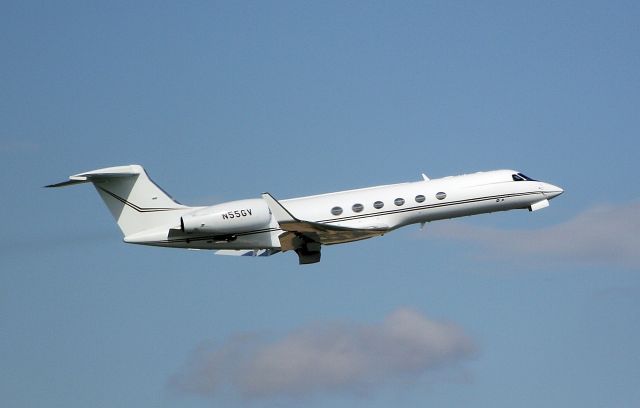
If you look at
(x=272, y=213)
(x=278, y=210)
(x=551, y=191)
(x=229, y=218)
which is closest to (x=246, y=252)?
(x=229, y=218)

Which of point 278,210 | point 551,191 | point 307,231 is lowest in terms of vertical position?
point 307,231

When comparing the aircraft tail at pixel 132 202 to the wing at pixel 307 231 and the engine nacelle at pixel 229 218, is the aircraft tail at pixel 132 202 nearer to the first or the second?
the engine nacelle at pixel 229 218

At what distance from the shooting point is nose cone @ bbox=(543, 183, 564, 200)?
51.4 metres

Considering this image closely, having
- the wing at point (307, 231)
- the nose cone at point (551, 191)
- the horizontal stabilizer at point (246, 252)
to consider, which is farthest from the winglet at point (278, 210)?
the nose cone at point (551, 191)

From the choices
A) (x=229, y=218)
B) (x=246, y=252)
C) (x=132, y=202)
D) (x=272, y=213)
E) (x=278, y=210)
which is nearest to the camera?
(x=278, y=210)

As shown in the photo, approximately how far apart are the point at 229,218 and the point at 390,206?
5909mm

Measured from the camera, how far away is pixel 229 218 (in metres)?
46.6

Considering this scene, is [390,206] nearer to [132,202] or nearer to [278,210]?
[278,210]

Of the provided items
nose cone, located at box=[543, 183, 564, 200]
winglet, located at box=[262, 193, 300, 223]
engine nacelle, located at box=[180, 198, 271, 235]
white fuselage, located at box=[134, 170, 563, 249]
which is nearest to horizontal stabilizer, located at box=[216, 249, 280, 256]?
white fuselage, located at box=[134, 170, 563, 249]

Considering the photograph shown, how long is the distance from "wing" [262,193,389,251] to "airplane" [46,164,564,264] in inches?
Answer: 1.4

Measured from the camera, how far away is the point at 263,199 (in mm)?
46844

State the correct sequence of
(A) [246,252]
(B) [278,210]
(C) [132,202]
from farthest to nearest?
(A) [246,252], (C) [132,202], (B) [278,210]

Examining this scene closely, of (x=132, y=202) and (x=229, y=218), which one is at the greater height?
(x=132, y=202)

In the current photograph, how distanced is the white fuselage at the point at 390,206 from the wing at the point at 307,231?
1.08 ft
